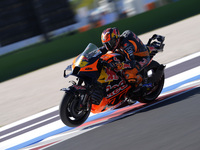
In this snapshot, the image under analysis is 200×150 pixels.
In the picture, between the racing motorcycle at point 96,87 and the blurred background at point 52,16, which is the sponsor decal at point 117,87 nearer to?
the racing motorcycle at point 96,87

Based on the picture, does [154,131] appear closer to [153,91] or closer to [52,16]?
[153,91]

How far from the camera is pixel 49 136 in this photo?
616 cm

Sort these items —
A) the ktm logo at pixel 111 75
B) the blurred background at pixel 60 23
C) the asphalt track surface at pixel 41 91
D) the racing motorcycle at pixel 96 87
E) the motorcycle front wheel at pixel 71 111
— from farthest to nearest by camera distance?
the blurred background at pixel 60 23 < the asphalt track surface at pixel 41 91 < the ktm logo at pixel 111 75 < the racing motorcycle at pixel 96 87 < the motorcycle front wheel at pixel 71 111

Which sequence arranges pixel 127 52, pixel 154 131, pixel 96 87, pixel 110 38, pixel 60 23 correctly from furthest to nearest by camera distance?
pixel 60 23 → pixel 127 52 → pixel 110 38 → pixel 96 87 → pixel 154 131

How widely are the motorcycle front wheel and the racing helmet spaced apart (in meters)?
1.09

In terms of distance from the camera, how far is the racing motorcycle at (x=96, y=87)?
5523 mm

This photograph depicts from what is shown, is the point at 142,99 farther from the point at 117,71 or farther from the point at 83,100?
the point at 83,100

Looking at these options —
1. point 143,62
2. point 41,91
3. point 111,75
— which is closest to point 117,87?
point 111,75

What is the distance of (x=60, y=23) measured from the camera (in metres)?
23.3

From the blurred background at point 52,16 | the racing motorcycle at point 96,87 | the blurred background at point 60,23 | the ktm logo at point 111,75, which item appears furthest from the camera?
the blurred background at point 52,16

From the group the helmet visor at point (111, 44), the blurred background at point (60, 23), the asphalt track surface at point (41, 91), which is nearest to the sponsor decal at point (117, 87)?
the helmet visor at point (111, 44)

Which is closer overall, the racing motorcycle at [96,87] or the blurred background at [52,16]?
the racing motorcycle at [96,87]

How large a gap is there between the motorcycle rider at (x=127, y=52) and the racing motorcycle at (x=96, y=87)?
2.5 inches

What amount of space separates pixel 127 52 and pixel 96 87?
0.84 meters
